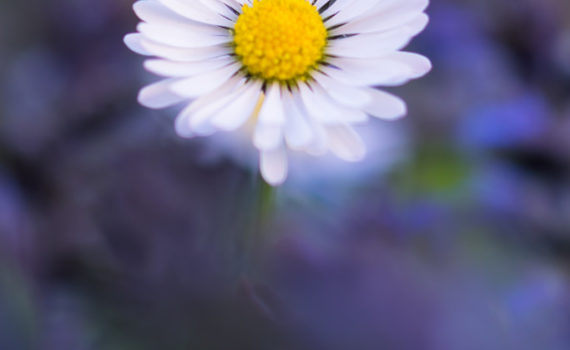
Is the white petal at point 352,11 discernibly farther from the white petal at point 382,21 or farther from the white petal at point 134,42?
the white petal at point 134,42

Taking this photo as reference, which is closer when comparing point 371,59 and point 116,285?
point 371,59

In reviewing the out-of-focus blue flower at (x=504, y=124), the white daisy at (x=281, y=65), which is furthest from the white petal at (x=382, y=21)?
the out-of-focus blue flower at (x=504, y=124)

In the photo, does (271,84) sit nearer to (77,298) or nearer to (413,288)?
(413,288)

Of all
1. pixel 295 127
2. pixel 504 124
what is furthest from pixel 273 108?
pixel 504 124

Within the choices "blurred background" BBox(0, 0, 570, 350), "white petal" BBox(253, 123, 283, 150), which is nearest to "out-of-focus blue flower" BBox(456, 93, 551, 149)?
"blurred background" BBox(0, 0, 570, 350)

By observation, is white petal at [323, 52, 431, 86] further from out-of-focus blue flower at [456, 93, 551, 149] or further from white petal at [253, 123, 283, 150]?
out-of-focus blue flower at [456, 93, 551, 149]

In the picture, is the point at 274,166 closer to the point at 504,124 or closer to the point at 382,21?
the point at 382,21

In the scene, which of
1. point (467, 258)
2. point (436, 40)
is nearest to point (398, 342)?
point (467, 258)
